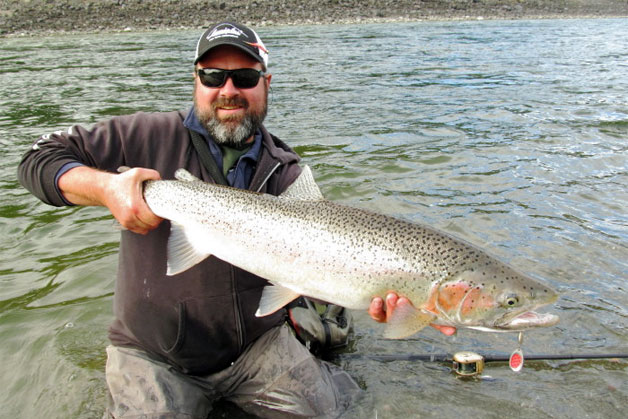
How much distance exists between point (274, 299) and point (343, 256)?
1.37 ft

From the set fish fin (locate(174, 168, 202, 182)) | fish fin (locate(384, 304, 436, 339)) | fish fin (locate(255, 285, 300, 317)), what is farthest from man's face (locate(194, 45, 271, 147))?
fish fin (locate(384, 304, 436, 339))

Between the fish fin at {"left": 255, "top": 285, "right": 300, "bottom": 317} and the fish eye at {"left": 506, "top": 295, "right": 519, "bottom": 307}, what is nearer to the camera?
the fish eye at {"left": 506, "top": 295, "right": 519, "bottom": 307}

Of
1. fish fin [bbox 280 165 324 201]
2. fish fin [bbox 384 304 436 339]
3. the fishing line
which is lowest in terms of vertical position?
the fishing line

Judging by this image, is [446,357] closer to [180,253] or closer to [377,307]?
[377,307]

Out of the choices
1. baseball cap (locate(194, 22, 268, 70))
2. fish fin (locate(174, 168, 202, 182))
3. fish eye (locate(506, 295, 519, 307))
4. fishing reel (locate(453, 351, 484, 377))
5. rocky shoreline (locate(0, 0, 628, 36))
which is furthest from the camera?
rocky shoreline (locate(0, 0, 628, 36))

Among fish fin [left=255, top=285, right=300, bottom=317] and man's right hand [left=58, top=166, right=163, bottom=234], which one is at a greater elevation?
man's right hand [left=58, top=166, right=163, bottom=234]

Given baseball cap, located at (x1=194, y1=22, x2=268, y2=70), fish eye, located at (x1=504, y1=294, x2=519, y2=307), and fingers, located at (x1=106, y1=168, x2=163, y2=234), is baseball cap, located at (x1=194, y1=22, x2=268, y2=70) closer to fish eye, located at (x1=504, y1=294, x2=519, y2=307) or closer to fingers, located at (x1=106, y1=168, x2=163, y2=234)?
fingers, located at (x1=106, y1=168, x2=163, y2=234)

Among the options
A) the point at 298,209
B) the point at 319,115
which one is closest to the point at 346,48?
the point at 319,115

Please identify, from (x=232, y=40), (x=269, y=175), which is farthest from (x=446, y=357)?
(x=232, y=40)

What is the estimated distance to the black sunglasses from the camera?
120 inches

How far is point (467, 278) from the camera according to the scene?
2.40m

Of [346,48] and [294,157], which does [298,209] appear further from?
[346,48]

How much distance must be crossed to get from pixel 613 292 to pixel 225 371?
3163 millimetres

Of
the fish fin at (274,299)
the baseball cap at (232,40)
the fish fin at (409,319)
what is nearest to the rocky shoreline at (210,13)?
the baseball cap at (232,40)
